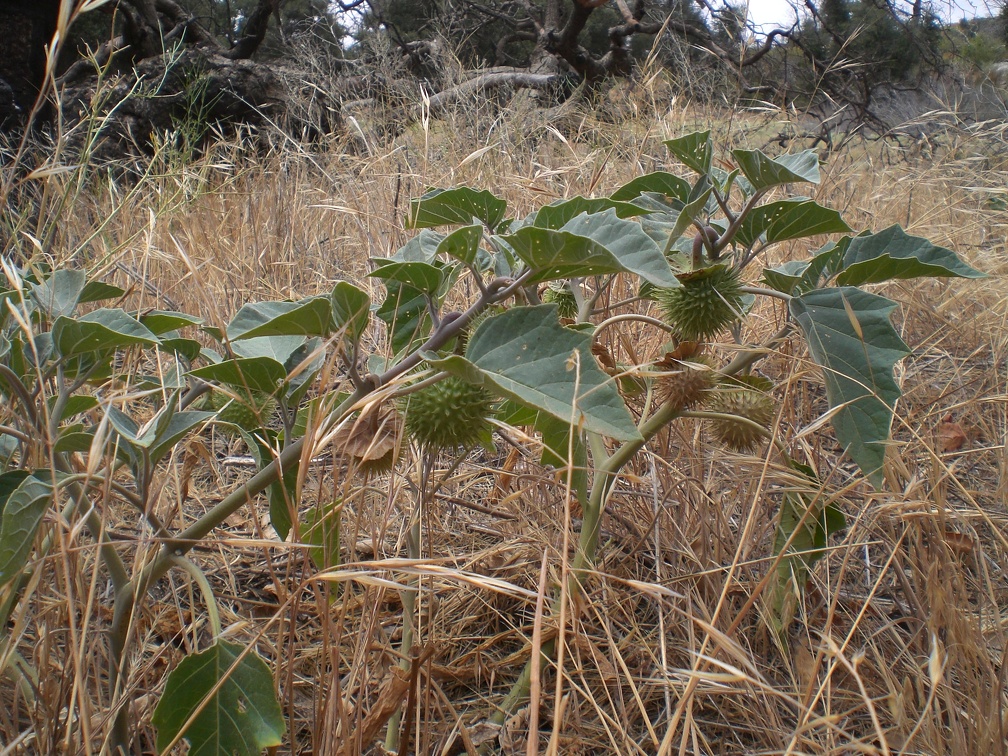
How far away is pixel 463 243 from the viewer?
23.8 inches

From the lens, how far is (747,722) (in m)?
0.93

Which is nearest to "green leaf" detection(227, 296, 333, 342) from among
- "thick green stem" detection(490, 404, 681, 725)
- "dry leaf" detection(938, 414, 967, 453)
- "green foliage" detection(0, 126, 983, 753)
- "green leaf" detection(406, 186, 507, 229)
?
"green foliage" detection(0, 126, 983, 753)

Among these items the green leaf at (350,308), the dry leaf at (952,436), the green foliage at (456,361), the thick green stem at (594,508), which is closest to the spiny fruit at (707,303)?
the green foliage at (456,361)

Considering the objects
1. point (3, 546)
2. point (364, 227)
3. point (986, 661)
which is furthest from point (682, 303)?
point (364, 227)

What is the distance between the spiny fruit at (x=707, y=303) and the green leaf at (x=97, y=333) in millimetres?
556

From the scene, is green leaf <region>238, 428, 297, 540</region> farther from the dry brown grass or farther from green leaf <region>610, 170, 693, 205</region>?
green leaf <region>610, 170, 693, 205</region>

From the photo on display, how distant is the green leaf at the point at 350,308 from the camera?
1.97 feet

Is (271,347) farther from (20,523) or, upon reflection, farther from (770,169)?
(770,169)

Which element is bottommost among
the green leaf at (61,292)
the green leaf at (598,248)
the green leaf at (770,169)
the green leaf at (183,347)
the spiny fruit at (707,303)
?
the green leaf at (183,347)

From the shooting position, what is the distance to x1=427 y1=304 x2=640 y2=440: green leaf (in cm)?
53

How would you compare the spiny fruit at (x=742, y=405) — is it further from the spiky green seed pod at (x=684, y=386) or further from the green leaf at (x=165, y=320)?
the green leaf at (x=165, y=320)

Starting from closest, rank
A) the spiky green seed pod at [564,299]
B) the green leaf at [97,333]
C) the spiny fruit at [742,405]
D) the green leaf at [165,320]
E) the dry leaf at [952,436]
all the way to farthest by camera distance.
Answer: the green leaf at [97,333], the green leaf at [165,320], the spiny fruit at [742,405], the spiky green seed pod at [564,299], the dry leaf at [952,436]

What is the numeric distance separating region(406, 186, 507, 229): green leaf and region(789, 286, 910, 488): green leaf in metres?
0.33

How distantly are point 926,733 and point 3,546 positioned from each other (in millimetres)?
890
